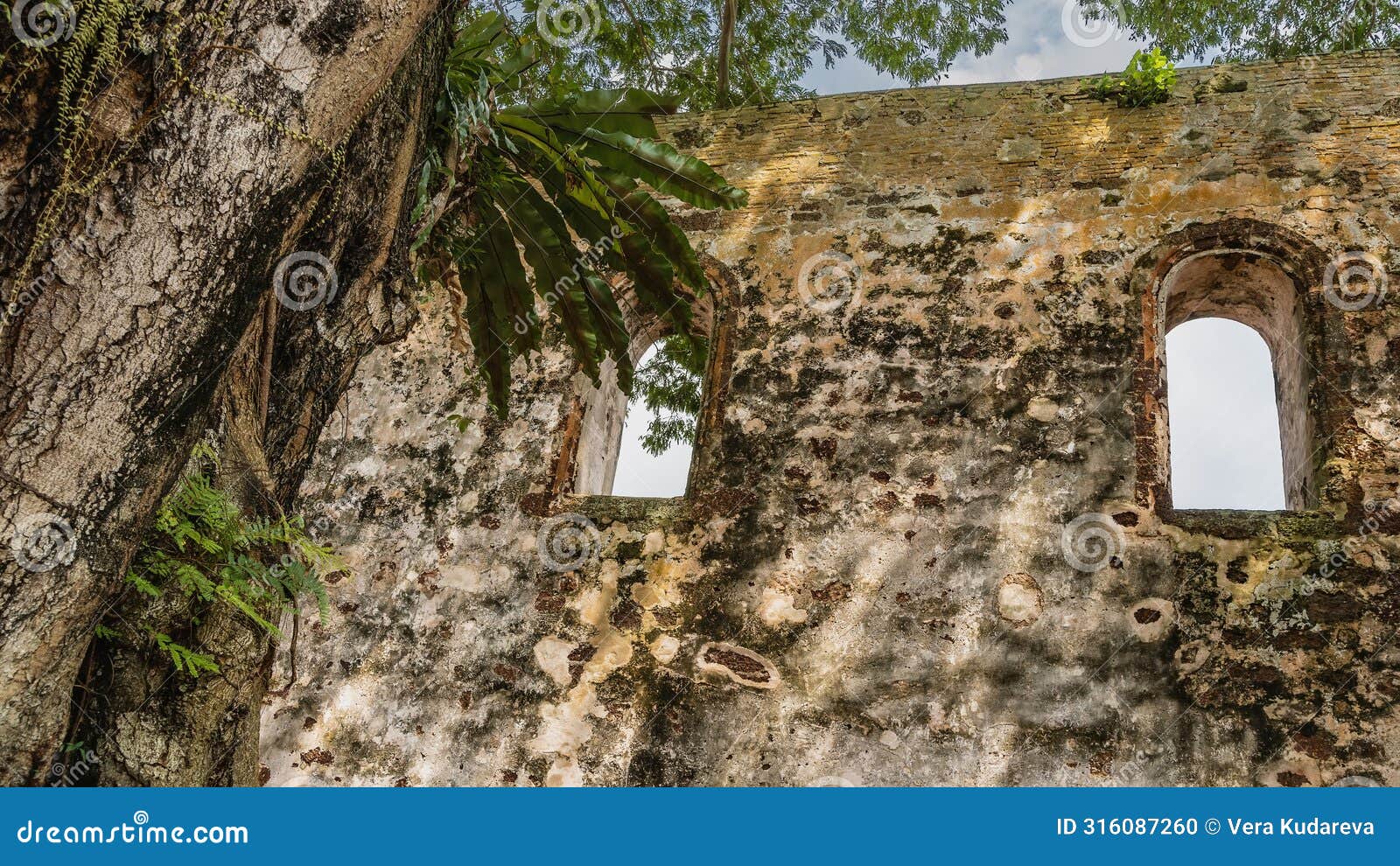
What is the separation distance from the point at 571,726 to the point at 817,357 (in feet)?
6.99

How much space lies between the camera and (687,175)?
3.76 m

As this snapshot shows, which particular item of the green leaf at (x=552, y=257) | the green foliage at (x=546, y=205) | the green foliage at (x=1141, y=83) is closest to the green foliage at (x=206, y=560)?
the green foliage at (x=546, y=205)

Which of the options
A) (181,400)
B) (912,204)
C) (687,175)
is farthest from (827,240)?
(181,400)

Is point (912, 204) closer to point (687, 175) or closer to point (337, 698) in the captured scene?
point (687, 175)

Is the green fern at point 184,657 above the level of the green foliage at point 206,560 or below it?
below

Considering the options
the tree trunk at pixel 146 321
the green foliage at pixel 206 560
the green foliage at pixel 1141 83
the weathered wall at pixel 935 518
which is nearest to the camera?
the tree trunk at pixel 146 321

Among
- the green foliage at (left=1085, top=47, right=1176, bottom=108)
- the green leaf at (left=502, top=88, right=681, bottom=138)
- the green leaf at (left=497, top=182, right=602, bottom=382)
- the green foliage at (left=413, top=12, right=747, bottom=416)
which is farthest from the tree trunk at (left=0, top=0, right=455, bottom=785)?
the green foliage at (left=1085, top=47, right=1176, bottom=108)

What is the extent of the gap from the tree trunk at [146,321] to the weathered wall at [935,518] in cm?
200

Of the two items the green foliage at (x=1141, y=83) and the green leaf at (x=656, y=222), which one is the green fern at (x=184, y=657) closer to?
the green leaf at (x=656, y=222)

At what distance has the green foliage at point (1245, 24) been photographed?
8.55 metres

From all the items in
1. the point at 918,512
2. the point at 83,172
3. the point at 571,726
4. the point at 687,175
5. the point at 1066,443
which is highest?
the point at 687,175

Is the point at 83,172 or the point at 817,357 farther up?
the point at 817,357

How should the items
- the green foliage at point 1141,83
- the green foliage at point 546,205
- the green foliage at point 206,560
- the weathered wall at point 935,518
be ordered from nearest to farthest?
the green foliage at point 206,560 < the green foliage at point 546,205 < the weathered wall at point 935,518 < the green foliage at point 1141,83

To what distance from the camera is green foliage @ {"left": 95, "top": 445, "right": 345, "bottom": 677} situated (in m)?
2.16
